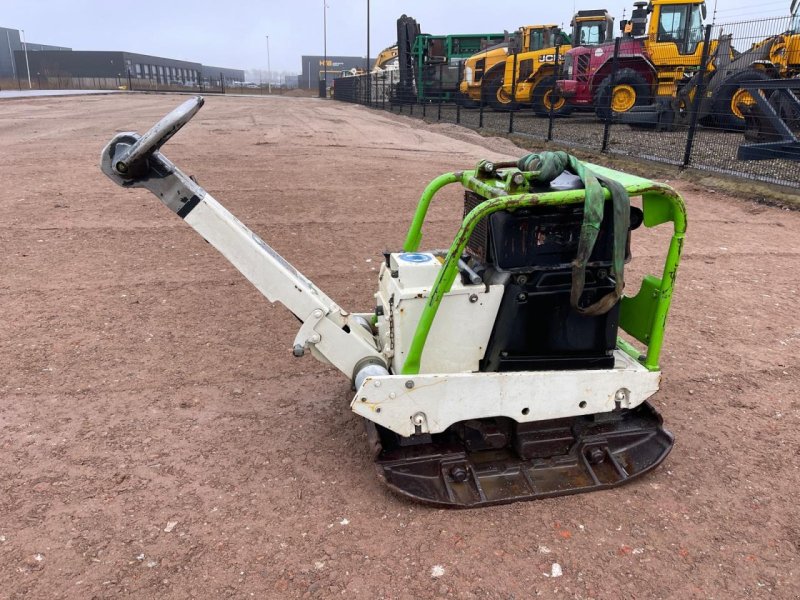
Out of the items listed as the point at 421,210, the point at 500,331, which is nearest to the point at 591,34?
the point at 421,210

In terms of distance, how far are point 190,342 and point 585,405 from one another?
2716 millimetres

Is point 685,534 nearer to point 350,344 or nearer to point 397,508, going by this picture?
point 397,508

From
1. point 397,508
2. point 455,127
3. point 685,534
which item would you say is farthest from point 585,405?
point 455,127

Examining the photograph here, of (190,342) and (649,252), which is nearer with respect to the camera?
(190,342)

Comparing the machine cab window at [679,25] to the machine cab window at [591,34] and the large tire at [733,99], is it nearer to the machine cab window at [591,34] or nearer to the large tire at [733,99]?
the large tire at [733,99]

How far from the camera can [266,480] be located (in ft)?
9.67

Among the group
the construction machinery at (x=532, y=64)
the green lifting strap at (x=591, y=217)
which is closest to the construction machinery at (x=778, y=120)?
the construction machinery at (x=532, y=64)

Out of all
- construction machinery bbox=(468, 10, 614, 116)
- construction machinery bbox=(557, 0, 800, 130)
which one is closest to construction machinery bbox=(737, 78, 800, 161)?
construction machinery bbox=(557, 0, 800, 130)

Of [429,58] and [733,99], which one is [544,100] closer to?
[733,99]

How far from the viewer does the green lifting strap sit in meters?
2.44

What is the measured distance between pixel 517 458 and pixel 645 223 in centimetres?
122

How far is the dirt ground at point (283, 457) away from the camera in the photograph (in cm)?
241

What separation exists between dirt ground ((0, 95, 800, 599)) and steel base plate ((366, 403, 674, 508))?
0.08 meters

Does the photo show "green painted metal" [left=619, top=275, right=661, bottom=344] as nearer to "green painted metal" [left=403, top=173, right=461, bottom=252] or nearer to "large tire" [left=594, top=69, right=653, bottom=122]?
"green painted metal" [left=403, top=173, right=461, bottom=252]
